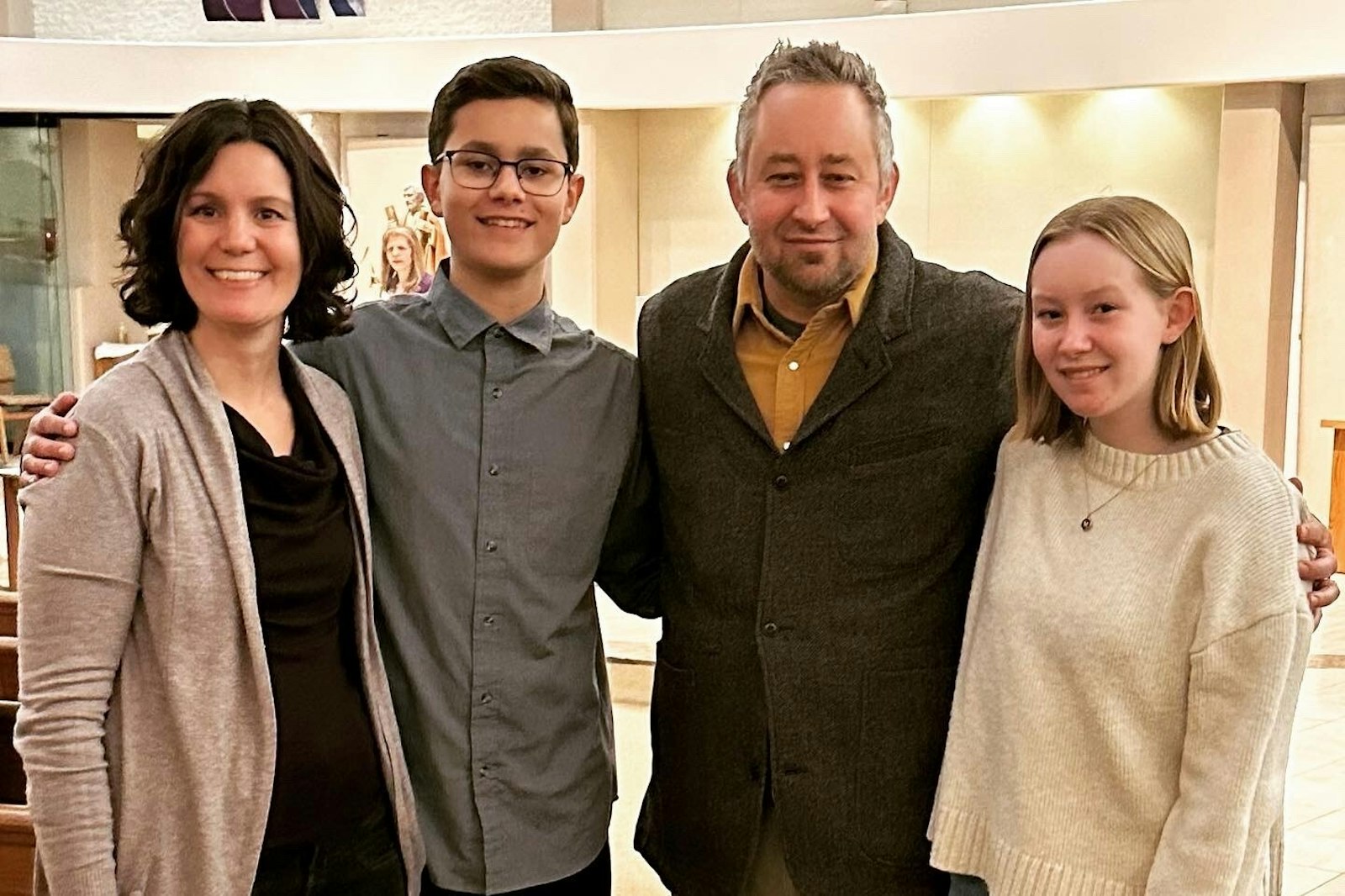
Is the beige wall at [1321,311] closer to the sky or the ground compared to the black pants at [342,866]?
closer to the sky

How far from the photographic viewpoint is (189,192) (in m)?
2.12

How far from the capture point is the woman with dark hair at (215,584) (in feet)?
6.48

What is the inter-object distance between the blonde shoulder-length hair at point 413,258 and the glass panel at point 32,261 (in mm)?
3826

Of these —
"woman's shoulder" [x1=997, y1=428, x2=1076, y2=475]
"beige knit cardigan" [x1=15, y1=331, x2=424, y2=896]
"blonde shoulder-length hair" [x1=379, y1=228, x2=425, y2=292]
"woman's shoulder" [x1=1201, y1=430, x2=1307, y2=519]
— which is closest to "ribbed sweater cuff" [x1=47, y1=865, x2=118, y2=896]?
"beige knit cardigan" [x1=15, y1=331, x2=424, y2=896]

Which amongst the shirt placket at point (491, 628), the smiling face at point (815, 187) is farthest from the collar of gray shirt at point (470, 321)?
the smiling face at point (815, 187)

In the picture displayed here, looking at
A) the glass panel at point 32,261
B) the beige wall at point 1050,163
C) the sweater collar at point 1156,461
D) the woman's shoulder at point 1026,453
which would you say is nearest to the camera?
the sweater collar at point 1156,461

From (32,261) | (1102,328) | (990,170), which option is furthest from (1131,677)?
(32,261)

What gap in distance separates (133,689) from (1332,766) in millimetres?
5338

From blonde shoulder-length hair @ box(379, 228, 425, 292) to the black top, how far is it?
10017 mm

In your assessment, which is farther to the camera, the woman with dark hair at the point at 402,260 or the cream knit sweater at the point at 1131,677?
the woman with dark hair at the point at 402,260

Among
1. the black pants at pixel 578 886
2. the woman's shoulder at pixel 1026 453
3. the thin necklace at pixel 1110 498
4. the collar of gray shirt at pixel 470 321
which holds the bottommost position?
the black pants at pixel 578 886

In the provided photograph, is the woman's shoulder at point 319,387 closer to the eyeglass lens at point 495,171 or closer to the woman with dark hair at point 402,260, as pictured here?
the eyeglass lens at point 495,171

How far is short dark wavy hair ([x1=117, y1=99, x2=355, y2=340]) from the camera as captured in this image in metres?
2.12

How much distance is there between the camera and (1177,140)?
33.6ft
